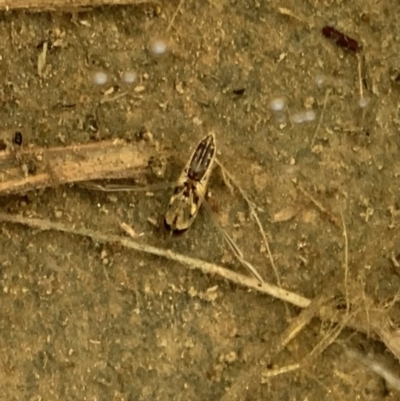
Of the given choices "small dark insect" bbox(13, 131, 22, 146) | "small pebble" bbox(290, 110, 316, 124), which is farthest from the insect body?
"small dark insect" bbox(13, 131, 22, 146)

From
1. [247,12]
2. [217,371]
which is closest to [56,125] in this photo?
[247,12]

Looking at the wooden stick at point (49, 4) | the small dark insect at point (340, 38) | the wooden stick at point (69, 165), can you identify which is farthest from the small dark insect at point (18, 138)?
the small dark insect at point (340, 38)

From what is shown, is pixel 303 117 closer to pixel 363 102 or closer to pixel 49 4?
pixel 363 102

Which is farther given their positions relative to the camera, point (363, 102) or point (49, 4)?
point (363, 102)

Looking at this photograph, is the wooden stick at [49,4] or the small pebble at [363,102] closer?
the wooden stick at [49,4]

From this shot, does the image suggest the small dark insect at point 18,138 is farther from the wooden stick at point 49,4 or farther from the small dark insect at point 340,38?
the small dark insect at point 340,38

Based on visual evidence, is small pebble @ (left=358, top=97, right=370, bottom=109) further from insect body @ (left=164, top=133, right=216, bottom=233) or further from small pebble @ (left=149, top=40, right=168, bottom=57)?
small pebble @ (left=149, top=40, right=168, bottom=57)

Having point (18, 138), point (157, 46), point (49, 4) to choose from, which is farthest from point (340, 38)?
point (18, 138)
